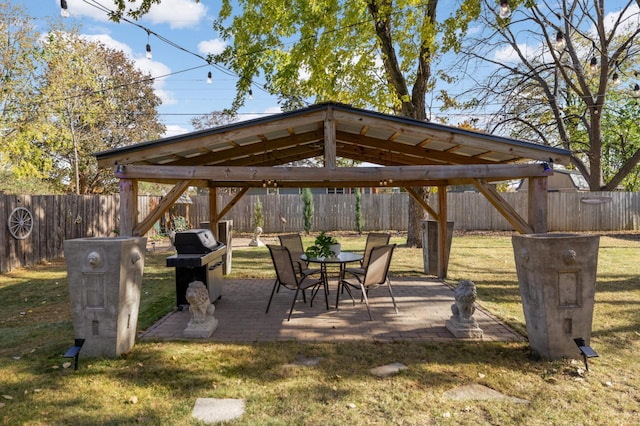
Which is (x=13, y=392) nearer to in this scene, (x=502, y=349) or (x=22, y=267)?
(x=502, y=349)

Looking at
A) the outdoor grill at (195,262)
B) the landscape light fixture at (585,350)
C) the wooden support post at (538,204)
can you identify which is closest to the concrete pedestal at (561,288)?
the landscape light fixture at (585,350)

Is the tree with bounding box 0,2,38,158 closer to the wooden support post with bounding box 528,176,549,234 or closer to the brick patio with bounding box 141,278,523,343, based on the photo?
the brick patio with bounding box 141,278,523,343

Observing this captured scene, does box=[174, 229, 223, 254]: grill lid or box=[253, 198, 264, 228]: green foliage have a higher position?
box=[253, 198, 264, 228]: green foliage

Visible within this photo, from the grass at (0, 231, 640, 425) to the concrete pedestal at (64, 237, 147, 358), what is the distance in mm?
179

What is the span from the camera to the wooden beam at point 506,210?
410 cm

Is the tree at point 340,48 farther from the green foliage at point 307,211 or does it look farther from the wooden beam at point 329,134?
the wooden beam at point 329,134

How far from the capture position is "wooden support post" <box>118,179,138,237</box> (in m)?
4.08

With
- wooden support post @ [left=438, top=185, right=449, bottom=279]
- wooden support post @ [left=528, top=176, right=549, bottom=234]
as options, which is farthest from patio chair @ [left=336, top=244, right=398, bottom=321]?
wooden support post @ [left=438, top=185, right=449, bottom=279]

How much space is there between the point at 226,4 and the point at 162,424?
10386mm

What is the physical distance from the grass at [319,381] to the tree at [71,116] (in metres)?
8.27

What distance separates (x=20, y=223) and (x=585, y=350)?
32.0ft

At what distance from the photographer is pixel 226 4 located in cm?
1003

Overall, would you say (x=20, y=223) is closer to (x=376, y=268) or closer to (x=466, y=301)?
(x=376, y=268)

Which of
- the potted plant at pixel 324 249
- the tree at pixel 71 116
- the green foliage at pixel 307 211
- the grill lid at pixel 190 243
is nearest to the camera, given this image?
the grill lid at pixel 190 243
